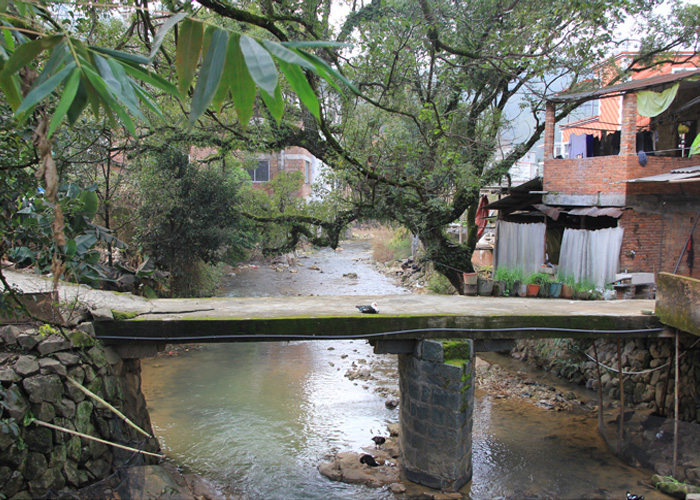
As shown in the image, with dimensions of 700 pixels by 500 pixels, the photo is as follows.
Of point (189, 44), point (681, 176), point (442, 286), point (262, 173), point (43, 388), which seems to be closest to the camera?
point (189, 44)

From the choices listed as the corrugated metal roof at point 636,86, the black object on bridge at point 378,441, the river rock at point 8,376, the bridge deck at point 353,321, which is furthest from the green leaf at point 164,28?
the corrugated metal roof at point 636,86

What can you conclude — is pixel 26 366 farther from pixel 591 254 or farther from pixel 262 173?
pixel 262 173

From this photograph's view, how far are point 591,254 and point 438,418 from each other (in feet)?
23.7

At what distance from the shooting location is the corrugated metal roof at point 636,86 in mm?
11148

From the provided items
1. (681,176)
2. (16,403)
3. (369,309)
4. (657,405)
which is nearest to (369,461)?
(369,309)

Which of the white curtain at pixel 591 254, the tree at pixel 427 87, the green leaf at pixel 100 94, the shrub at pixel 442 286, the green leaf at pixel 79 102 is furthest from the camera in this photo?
the shrub at pixel 442 286

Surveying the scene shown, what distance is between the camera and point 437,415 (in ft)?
22.7

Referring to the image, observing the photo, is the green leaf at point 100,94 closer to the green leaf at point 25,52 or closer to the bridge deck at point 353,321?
the green leaf at point 25,52

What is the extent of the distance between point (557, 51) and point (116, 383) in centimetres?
1155

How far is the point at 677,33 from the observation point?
12.7 meters

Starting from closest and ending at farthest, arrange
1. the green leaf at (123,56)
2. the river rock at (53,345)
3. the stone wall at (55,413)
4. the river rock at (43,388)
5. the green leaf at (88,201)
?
the green leaf at (123,56), the stone wall at (55,413), the river rock at (43,388), the river rock at (53,345), the green leaf at (88,201)

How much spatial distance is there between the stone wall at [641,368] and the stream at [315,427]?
470mm

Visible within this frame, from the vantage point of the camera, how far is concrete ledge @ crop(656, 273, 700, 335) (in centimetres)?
708

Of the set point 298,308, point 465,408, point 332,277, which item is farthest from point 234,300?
point 332,277
